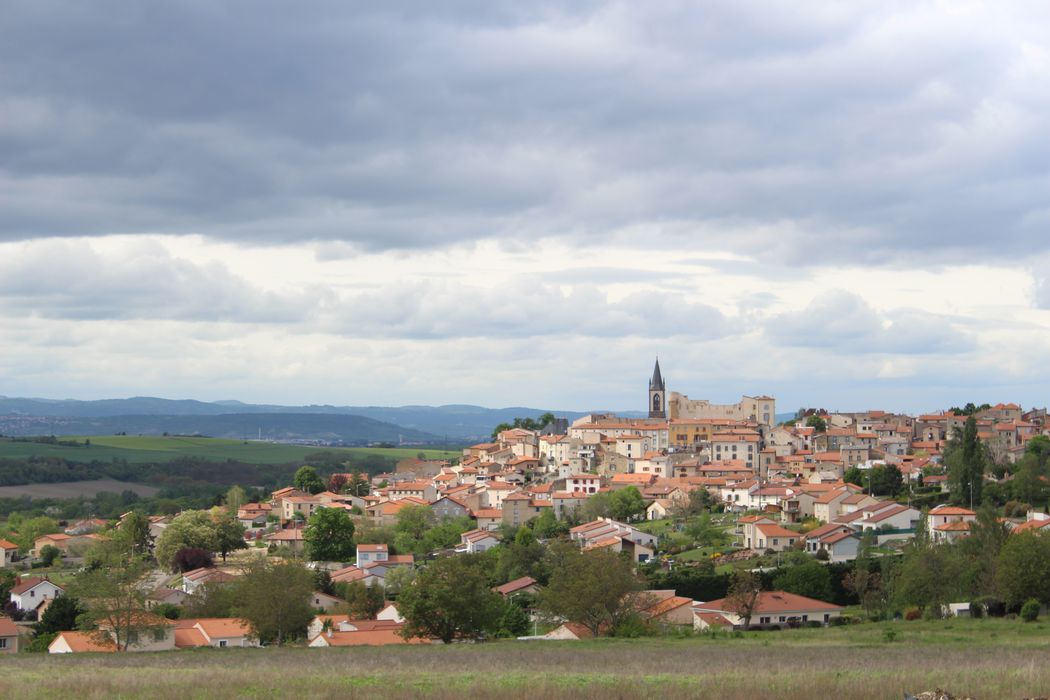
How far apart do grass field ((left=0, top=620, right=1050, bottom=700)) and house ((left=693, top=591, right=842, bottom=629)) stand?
16414 mm

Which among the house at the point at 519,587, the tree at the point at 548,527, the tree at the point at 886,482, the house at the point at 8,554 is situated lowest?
the house at the point at 8,554

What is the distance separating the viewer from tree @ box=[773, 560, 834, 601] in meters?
54.8

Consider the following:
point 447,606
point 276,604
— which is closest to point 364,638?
point 447,606

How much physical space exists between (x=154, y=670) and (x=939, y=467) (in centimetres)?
7684

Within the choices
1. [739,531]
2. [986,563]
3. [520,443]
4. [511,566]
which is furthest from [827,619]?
[520,443]

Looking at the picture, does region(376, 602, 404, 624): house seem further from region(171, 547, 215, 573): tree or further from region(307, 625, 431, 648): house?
region(171, 547, 215, 573): tree

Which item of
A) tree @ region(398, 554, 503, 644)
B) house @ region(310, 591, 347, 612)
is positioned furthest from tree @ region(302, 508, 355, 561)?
tree @ region(398, 554, 503, 644)

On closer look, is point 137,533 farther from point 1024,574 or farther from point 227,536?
point 1024,574

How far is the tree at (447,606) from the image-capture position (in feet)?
126

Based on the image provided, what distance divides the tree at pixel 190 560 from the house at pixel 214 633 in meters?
33.2

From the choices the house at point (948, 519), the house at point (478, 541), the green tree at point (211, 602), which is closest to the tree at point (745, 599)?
the house at point (948, 519)

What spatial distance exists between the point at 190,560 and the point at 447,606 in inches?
1745

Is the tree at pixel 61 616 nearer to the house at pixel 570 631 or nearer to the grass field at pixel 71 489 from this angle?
the house at pixel 570 631

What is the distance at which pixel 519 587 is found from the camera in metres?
58.9
